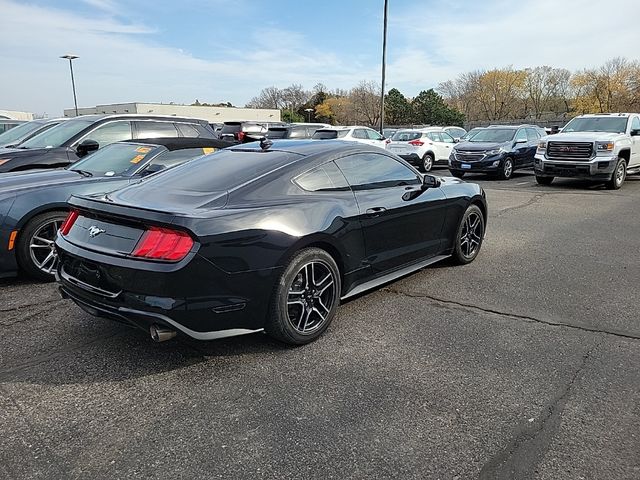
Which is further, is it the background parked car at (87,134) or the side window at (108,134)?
the side window at (108,134)

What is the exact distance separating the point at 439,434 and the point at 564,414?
0.76 metres

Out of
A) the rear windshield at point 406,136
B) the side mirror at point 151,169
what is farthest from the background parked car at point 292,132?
the side mirror at point 151,169

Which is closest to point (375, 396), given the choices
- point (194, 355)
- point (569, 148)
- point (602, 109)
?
point (194, 355)

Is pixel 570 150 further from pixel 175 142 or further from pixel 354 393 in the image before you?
pixel 354 393

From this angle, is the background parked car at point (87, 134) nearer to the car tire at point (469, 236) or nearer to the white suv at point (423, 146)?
the car tire at point (469, 236)

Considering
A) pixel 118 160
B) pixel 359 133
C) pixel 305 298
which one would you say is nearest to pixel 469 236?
pixel 305 298

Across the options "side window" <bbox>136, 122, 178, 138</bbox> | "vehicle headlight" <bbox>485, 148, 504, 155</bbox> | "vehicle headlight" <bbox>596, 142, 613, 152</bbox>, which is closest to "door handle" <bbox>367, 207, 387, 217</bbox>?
"side window" <bbox>136, 122, 178, 138</bbox>

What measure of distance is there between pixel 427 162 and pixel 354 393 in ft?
54.8

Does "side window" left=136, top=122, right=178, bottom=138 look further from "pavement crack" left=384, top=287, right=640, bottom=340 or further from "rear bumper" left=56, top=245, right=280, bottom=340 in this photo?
"rear bumper" left=56, top=245, right=280, bottom=340

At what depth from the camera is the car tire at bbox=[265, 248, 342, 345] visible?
354 cm

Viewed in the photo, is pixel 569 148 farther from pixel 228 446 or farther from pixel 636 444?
pixel 228 446

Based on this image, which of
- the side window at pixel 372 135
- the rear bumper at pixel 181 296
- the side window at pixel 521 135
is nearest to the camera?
the rear bumper at pixel 181 296

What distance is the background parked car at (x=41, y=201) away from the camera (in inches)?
195

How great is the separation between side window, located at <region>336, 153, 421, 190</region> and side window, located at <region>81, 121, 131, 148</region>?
5.14 meters
